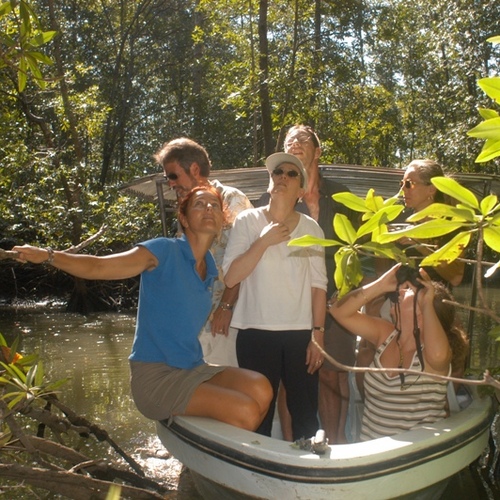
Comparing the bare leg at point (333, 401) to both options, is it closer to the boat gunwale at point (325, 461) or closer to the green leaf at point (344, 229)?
the boat gunwale at point (325, 461)

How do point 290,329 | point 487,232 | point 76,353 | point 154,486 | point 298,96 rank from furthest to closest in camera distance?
point 298,96
point 76,353
point 154,486
point 290,329
point 487,232

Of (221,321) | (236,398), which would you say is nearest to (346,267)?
(236,398)

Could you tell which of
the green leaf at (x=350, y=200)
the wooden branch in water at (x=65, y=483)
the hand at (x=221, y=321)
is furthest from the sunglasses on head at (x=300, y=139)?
the green leaf at (x=350, y=200)

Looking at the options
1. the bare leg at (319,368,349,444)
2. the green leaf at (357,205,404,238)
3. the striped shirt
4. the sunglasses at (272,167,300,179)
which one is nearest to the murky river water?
the bare leg at (319,368,349,444)

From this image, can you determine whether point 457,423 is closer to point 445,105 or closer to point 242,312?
point 242,312

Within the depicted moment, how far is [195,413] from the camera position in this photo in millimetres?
4012

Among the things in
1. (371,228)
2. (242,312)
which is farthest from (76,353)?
(371,228)

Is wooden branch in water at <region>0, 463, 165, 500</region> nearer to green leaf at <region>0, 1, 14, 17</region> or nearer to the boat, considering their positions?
the boat

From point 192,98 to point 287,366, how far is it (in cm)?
2182

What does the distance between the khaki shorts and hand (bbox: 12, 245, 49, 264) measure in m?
1.03

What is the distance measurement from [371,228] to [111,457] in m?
4.12

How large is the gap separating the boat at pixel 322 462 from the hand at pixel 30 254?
1.22m

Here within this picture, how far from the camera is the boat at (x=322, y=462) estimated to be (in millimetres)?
3447

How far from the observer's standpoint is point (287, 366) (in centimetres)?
426
